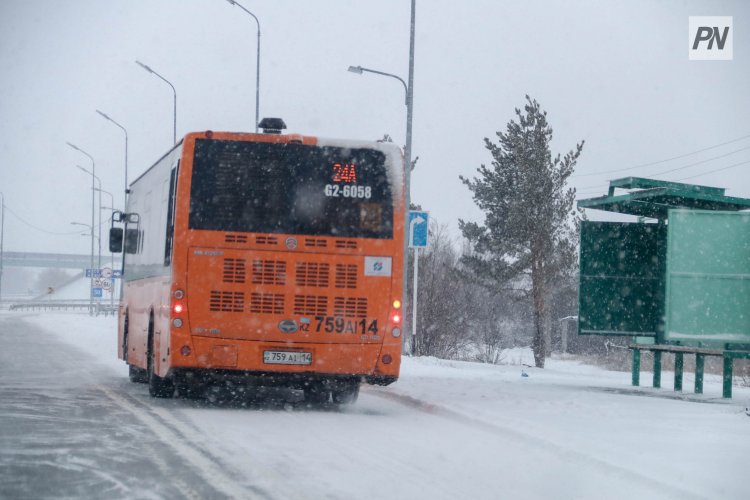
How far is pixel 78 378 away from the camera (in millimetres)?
17781

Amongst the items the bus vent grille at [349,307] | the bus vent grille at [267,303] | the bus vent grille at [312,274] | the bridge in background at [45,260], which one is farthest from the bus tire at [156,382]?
the bridge in background at [45,260]

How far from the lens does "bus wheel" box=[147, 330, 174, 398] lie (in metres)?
14.3

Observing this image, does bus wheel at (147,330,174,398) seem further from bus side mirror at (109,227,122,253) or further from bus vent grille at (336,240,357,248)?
bus side mirror at (109,227,122,253)

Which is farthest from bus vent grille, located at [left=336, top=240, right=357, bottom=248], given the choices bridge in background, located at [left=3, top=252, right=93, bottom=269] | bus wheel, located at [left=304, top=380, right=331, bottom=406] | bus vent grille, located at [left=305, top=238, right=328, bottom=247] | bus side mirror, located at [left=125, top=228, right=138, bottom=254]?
bridge in background, located at [left=3, top=252, right=93, bottom=269]

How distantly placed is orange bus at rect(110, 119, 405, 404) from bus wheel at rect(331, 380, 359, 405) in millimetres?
293

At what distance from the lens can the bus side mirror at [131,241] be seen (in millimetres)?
17703

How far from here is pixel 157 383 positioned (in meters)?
14.4

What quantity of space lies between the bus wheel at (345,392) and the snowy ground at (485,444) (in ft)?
0.94

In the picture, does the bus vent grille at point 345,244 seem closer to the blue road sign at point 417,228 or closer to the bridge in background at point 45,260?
the blue road sign at point 417,228

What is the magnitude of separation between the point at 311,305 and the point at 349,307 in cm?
46

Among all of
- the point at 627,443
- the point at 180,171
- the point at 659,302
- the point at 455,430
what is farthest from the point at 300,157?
the point at 659,302

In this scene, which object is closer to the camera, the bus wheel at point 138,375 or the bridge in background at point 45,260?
the bus wheel at point 138,375

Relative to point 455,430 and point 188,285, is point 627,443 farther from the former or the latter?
point 188,285

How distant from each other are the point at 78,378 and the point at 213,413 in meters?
5.75
